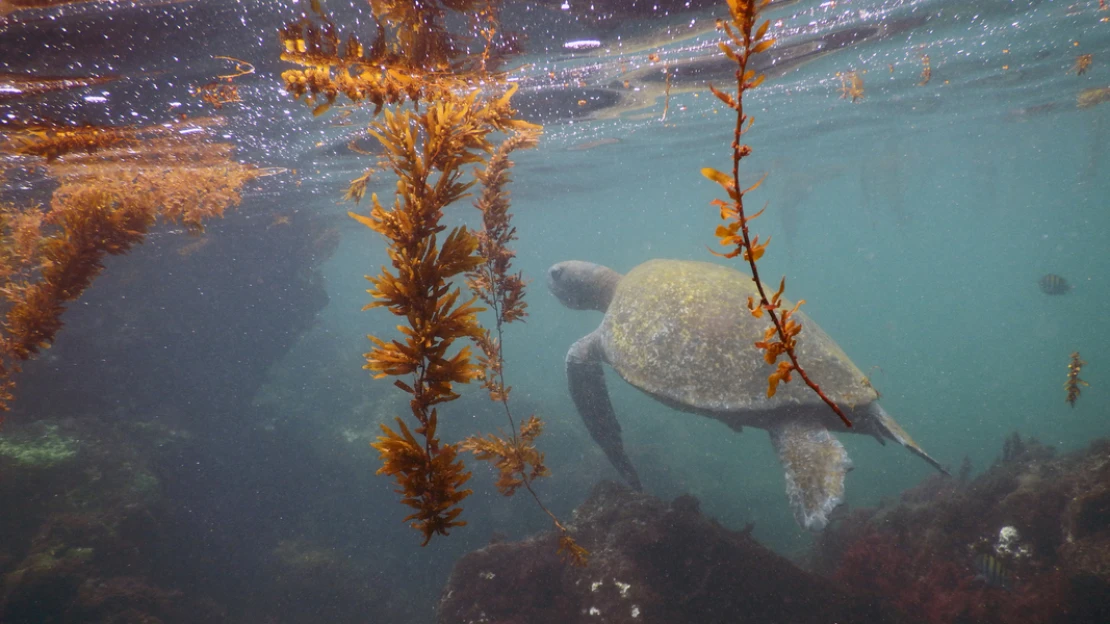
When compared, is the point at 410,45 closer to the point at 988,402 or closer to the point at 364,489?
the point at 364,489

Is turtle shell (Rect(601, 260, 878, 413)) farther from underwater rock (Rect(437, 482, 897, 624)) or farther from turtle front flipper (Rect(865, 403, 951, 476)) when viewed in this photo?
underwater rock (Rect(437, 482, 897, 624))

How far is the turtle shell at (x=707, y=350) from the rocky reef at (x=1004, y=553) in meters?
3.09

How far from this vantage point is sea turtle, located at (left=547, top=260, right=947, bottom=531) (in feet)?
18.9

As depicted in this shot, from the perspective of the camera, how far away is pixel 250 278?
17.3 meters

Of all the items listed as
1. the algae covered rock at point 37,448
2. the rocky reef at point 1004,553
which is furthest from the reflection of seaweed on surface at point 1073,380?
the algae covered rock at point 37,448

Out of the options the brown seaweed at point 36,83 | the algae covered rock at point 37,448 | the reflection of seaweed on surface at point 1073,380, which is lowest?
the algae covered rock at point 37,448

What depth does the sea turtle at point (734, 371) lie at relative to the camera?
227 inches

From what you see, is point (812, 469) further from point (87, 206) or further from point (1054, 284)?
point (1054, 284)

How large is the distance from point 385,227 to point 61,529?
11.2 metres

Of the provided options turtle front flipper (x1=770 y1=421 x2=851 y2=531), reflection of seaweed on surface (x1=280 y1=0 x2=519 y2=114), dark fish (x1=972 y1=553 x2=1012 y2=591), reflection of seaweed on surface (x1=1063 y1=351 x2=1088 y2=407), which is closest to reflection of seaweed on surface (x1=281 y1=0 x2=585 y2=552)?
reflection of seaweed on surface (x1=280 y1=0 x2=519 y2=114)

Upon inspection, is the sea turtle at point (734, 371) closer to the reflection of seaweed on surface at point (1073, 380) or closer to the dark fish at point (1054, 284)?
the reflection of seaweed on surface at point (1073, 380)

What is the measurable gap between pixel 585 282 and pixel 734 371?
466 cm

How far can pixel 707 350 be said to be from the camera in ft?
21.6

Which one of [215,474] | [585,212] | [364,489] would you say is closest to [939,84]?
[364,489]
